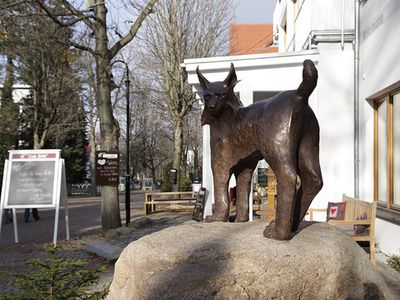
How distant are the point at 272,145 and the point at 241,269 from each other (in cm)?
117

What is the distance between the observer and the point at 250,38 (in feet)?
98.6

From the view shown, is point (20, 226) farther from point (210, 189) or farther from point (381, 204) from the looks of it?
point (381, 204)

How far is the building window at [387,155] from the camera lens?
8.26m

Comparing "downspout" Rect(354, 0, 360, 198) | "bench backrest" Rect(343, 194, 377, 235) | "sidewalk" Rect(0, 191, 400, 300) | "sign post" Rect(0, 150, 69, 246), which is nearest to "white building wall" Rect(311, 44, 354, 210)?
"downspout" Rect(354, 0, 360, 198)

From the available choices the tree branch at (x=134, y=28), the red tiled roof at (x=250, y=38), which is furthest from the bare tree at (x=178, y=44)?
the tree branch at (x=134, y=28)

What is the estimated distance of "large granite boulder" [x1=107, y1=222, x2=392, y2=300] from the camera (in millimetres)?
3205

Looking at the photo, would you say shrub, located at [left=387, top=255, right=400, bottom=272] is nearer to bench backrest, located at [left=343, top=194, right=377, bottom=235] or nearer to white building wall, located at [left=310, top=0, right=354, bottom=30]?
bench backrest, located at [left=343, top=194, right=377, bottom=235]

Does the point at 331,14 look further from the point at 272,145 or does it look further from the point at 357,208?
the point at 272,145

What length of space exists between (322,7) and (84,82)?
18764 millimetres

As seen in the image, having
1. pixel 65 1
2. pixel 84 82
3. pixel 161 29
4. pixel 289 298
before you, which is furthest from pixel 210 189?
pixel 84 82

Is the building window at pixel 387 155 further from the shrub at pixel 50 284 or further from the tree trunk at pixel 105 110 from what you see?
the tree trunk at pixel 105 110

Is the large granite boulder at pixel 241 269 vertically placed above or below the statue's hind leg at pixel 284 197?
below

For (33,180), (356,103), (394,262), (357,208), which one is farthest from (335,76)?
(33,180)

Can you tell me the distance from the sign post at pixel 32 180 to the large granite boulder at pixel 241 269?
7.87m
